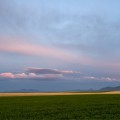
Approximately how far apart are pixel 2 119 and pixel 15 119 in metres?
1.34

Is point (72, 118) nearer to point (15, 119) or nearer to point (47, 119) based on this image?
point (47, 119)

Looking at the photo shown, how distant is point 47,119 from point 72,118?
2.69 metres

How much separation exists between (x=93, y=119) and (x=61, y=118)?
11.5ft

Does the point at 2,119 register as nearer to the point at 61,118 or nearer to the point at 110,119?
the point at 61,118

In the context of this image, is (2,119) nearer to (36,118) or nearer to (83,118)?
(36,118)

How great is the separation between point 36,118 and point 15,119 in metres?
2.27

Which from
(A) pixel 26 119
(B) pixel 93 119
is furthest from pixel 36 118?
(B) pixel 93 119

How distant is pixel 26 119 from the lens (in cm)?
3017

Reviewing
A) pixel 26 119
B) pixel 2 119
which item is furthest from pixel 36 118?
pixel 2 119

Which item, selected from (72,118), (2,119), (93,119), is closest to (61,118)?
(72,118)

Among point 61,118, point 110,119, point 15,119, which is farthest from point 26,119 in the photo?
point 110,119

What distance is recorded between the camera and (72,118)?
31.2m

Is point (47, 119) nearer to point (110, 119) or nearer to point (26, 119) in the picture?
point (26, 119)

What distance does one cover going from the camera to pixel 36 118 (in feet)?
103
